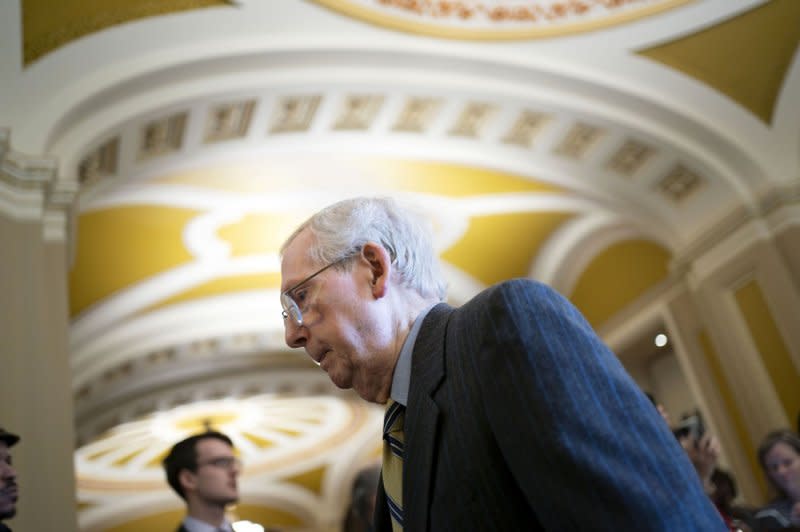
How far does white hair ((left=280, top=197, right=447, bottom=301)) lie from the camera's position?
162cm

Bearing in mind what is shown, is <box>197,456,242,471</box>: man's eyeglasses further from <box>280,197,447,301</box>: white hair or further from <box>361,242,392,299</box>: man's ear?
<box>361,242,392,299</box>: man's ear

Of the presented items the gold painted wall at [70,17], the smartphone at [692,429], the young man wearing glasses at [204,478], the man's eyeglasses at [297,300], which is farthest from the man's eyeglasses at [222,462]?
the gold painted wall at [70,17]

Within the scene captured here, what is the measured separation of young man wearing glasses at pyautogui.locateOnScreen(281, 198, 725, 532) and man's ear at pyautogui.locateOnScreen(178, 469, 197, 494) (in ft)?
8.04

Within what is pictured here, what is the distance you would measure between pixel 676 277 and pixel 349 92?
4.68m

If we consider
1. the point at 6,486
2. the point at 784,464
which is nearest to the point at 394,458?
the point at 6,486

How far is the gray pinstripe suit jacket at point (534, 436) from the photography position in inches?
40.3

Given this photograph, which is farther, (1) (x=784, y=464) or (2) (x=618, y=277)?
(2) (x=618, y=277)

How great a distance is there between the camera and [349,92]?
7.46 m

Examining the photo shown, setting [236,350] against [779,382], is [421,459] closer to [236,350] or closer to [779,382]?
[779,382]

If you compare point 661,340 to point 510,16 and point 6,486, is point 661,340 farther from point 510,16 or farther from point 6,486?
point 6,486

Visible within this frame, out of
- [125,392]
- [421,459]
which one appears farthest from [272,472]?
[421,459]

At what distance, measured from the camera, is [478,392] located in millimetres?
1243

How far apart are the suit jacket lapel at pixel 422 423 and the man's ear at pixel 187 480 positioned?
2781 millimetres

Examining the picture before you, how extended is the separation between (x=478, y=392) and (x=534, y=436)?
0.16m
